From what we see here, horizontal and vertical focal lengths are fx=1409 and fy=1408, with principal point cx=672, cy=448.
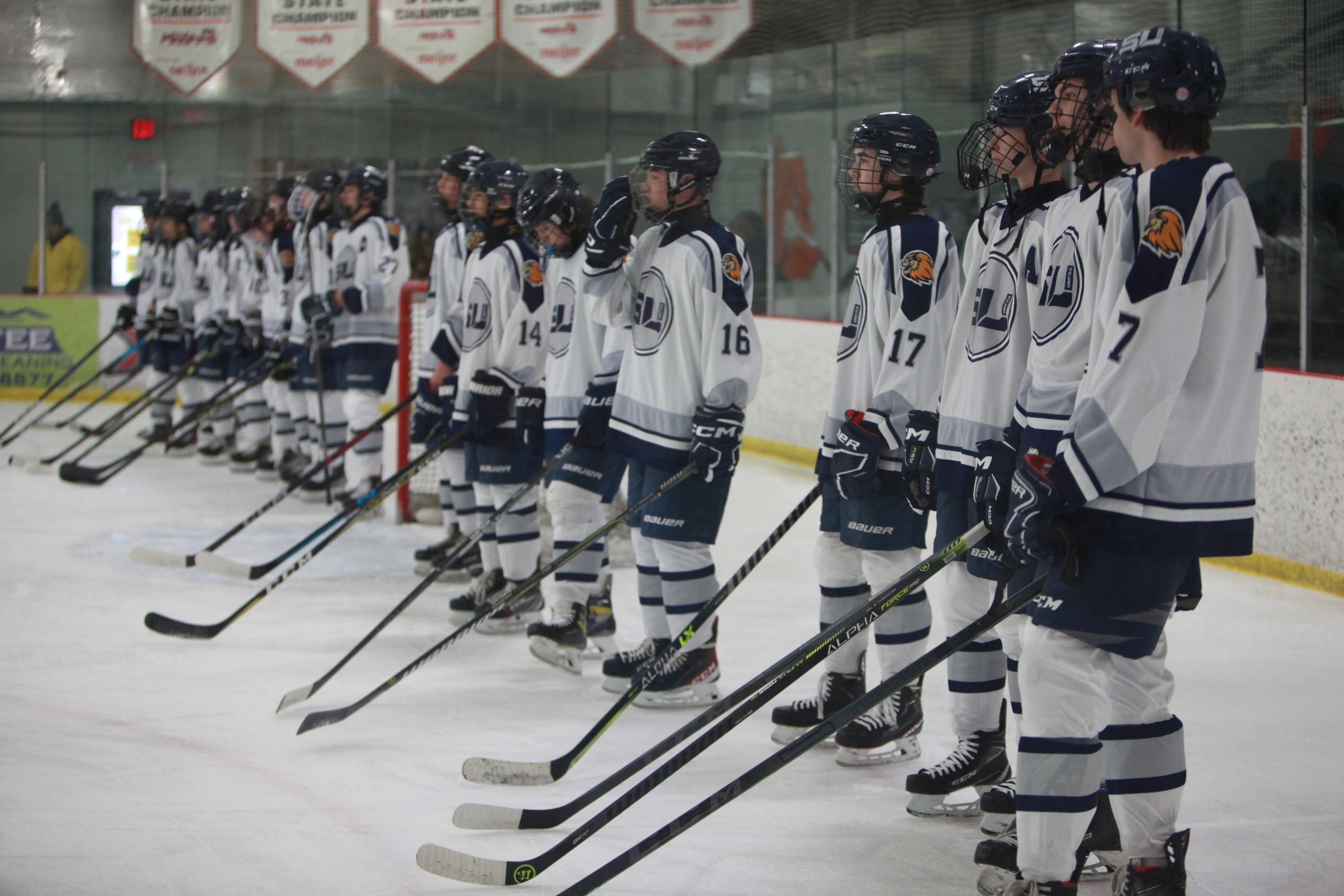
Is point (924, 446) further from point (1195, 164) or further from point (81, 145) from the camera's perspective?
point (81, 145)

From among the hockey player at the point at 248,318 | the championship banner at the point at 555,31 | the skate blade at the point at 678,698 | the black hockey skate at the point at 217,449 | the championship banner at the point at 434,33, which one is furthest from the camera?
the championship banner at the point at 434,33

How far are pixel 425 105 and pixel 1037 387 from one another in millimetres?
9818

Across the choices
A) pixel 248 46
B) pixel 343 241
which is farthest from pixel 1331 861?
pixel 248 46

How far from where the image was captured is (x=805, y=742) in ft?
6.15

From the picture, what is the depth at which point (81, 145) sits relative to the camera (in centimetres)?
1123

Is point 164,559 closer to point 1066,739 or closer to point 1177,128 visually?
point 1066,739

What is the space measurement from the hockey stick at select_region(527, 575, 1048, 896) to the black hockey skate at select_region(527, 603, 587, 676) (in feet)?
5.53

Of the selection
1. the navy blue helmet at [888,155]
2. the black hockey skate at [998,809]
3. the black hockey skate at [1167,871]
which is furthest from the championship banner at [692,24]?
the black hockey skate at [1167,871]

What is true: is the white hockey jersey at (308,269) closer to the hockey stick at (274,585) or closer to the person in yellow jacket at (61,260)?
the hockey stick at (274,585)

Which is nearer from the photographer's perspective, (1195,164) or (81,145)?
(1195,164)

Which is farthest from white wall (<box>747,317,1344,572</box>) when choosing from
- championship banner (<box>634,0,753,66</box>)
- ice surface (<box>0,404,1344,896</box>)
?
championship banner (<box>634,0,753,66</box>)

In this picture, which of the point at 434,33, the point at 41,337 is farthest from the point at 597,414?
the point at 41,337

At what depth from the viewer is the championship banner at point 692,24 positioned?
8.05 meters

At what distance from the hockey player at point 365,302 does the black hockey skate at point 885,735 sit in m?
3.33
